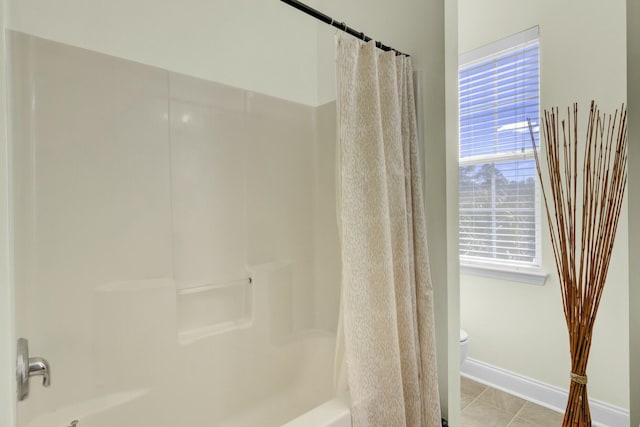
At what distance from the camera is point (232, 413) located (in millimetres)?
1659

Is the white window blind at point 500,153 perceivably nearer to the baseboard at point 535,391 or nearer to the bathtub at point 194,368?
the baseboard at point 535,391

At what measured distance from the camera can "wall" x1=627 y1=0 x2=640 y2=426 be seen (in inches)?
43.4

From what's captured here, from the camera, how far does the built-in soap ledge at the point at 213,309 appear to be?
1.55 metres

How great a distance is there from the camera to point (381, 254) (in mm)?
1203

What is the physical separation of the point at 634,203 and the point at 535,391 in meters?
1.49

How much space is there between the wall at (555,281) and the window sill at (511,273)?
4 cm

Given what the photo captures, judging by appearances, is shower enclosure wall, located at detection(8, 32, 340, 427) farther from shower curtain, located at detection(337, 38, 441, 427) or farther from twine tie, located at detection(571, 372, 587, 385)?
twine tie, located at detection(571, 372, 587, 385)

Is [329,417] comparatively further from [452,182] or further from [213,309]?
[452,182]

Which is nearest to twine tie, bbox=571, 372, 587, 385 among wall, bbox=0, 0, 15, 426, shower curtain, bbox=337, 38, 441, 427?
shower curtain, bbox=337, 38, 441, 427

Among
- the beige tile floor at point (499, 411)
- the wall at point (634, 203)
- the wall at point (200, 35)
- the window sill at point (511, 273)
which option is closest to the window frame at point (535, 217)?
the window sill at point (511, 273)

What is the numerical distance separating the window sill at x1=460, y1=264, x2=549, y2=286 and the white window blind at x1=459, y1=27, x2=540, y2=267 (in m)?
0.04

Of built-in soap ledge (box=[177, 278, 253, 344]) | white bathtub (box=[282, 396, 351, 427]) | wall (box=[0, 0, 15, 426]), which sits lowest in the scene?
white bathtub (box=[282, 396, 351, 427])

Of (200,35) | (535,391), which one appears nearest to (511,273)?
(535,391)

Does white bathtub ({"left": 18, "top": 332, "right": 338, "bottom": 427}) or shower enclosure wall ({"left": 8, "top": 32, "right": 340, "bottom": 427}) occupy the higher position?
shower enclosure wall ({"left": 8, "top": 32, "right": 340, "bottom": 427})
